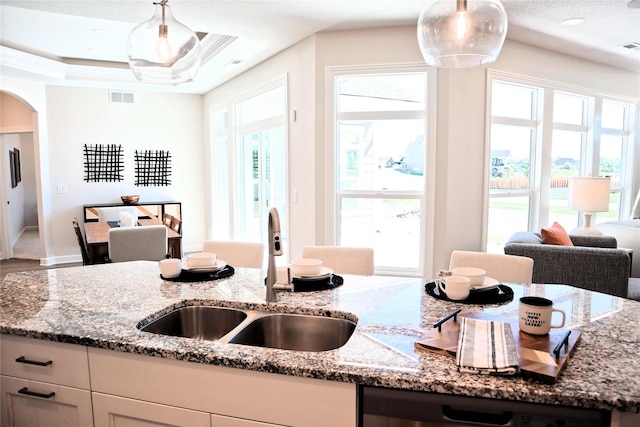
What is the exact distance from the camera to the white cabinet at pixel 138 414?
1.30m

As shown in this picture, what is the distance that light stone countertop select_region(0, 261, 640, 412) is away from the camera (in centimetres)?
107

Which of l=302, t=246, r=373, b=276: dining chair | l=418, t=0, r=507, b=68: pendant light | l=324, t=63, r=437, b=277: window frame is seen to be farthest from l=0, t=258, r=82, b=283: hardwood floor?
l=418, t=0, r=507, b=68: pendant light

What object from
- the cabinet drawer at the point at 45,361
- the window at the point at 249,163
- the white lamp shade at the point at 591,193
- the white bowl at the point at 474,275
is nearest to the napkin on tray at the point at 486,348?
the white bowl at the point at 474,275

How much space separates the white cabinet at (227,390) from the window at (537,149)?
3741mm

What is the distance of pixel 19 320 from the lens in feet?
5.09

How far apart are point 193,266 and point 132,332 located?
0.75 metres

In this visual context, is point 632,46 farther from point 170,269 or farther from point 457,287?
point 170,269

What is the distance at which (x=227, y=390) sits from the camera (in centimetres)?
126

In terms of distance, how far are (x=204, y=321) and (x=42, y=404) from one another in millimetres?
600

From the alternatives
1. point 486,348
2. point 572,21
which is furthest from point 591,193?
point 486,348

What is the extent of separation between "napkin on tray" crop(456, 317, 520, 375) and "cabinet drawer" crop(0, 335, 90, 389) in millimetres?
1186

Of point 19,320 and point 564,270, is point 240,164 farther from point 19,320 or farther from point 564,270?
point 19,320

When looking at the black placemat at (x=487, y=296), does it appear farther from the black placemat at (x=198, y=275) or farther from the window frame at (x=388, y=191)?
the window frame at (x=388, y=191)

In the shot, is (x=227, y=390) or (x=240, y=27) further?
(x=240, y=27)
